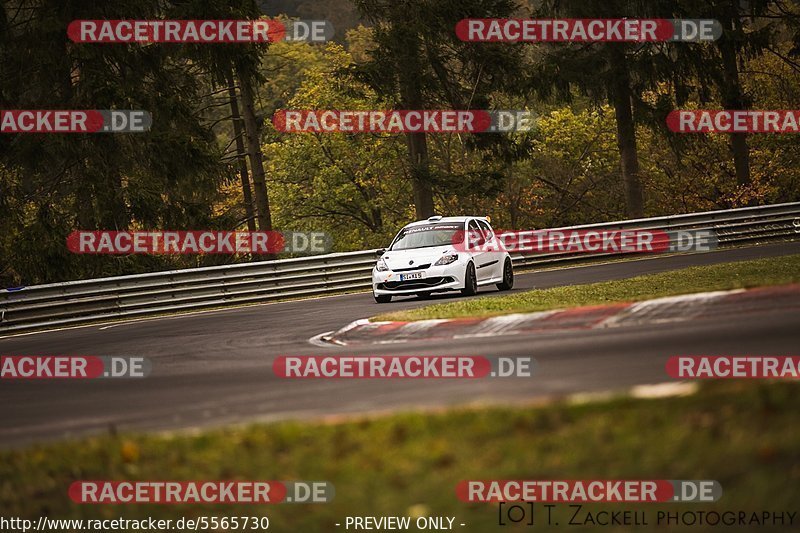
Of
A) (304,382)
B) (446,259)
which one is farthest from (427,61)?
(304,382)

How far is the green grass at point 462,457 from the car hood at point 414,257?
14.9 meters

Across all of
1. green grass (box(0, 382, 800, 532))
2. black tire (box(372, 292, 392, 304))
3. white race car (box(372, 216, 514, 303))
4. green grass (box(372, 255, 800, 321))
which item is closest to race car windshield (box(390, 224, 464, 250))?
white race car (box(372, 216, 514, 303))

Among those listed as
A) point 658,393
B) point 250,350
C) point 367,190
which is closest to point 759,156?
point 367,190

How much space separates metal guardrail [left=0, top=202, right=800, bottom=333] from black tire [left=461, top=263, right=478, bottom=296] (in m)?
5.32

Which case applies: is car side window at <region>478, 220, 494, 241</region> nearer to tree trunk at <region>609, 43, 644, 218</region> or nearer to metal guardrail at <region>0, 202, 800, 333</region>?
metal guardrail at <region>0, 202, 800, 333</region>

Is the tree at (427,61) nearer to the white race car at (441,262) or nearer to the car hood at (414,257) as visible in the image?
the white race car at (441,262)

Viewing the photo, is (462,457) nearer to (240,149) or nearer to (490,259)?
(490,259)

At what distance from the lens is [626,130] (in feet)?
124

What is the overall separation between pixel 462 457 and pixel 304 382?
4845 mm

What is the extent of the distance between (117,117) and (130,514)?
88.0 ft

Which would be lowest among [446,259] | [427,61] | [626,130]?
[446,259]

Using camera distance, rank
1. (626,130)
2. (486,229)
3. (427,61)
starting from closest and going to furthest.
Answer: (486,229)
(427,61)
(626,130)

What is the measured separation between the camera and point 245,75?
105ft

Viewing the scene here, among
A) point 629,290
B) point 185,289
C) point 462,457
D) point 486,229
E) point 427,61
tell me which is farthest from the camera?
point 427,61
